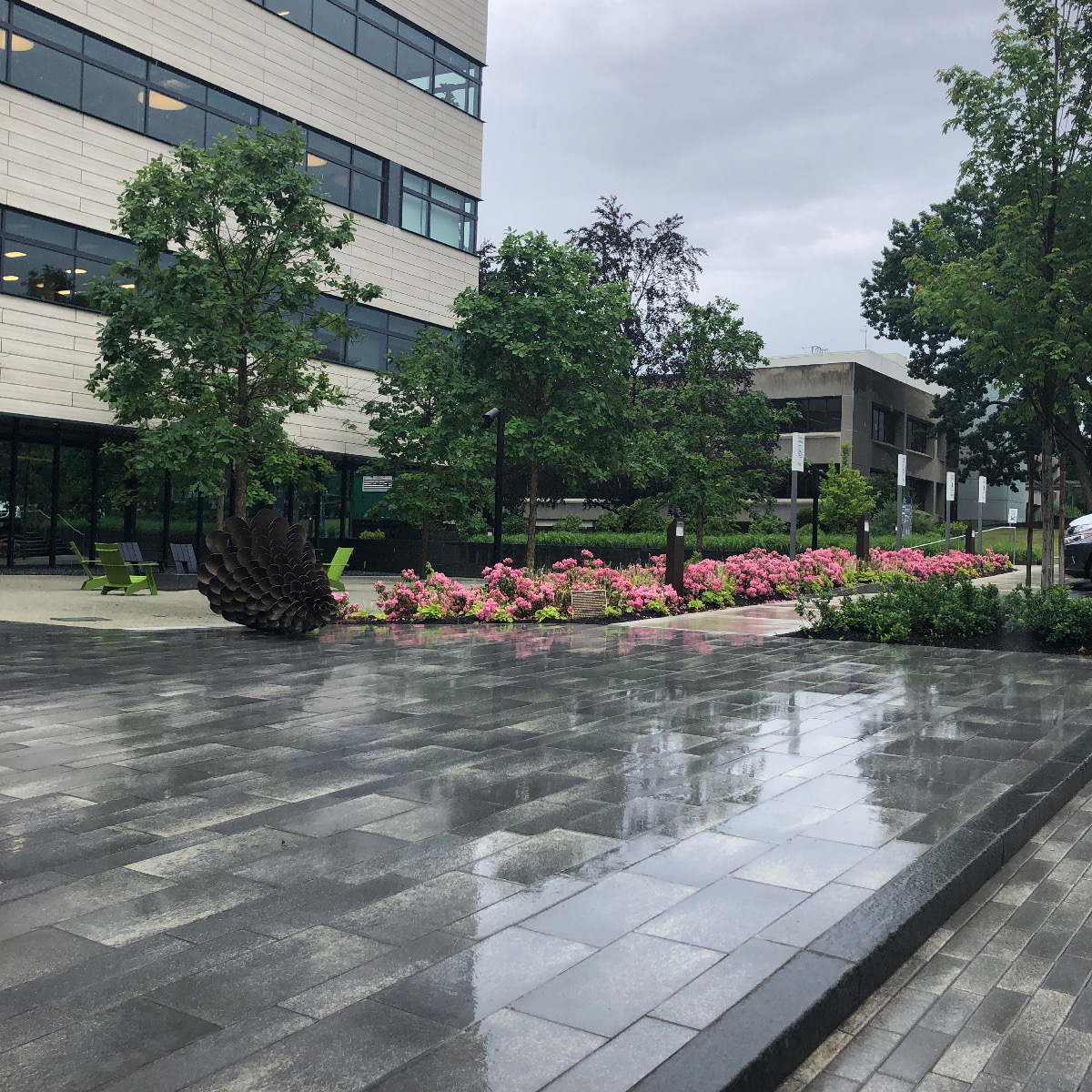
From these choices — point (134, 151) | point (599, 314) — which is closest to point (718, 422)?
point (599, 314)

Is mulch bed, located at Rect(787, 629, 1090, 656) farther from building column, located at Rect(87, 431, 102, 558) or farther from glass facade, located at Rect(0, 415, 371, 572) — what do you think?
building column, located at Rect(87, 431, 102, 558)

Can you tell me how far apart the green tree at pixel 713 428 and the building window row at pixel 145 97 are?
375 inches

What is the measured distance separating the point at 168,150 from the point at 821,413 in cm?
3528

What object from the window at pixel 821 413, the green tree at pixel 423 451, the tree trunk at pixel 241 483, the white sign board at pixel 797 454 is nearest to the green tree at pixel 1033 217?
the white sign board at pixel 797 454

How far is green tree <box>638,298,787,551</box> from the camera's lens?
2562cm

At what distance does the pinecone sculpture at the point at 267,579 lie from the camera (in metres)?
13.8

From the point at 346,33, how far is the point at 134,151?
8.86 metres

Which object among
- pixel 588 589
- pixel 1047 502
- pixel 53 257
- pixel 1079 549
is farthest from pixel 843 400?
pixel 1047 502

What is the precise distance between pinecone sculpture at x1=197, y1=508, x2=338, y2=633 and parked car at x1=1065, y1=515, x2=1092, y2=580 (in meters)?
15.1

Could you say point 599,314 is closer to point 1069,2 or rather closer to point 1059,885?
point 1069,2

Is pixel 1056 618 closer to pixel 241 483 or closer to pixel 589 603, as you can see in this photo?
pixel 589 603

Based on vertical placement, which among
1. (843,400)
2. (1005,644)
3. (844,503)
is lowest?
(1005,644)

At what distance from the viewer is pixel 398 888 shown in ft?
13.7

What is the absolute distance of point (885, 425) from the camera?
190ft
